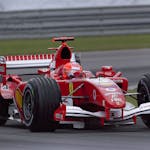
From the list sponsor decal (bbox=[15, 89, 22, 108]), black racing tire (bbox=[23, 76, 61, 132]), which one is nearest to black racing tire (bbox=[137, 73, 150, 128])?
black racing tire (bbox=[23, 76, 61, 132])

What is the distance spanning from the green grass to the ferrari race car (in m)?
11.1

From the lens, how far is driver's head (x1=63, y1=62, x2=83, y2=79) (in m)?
12.0

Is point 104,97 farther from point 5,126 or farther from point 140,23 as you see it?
point 140,23

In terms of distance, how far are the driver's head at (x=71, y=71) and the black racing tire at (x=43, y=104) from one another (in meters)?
1.10

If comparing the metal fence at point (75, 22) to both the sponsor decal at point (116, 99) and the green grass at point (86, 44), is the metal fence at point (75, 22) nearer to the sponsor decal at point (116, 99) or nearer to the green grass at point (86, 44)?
the green grass at point (86, 44)

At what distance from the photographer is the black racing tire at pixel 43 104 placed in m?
10.7

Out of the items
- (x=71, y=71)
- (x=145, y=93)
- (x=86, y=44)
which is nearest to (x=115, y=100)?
(x=145, y=93)

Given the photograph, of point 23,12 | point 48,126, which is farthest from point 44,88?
point 23,12

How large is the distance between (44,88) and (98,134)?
98cm

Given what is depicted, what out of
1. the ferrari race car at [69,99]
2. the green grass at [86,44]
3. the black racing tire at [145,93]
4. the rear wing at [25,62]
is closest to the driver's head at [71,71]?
the ferrari race car at [69,99]

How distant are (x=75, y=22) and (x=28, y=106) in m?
15.2

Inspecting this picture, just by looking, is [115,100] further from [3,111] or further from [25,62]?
[25,62]

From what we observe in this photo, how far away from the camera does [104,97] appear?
10875 millimetres

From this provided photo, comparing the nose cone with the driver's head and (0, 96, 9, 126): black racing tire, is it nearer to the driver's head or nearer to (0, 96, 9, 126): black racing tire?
the driver's head
